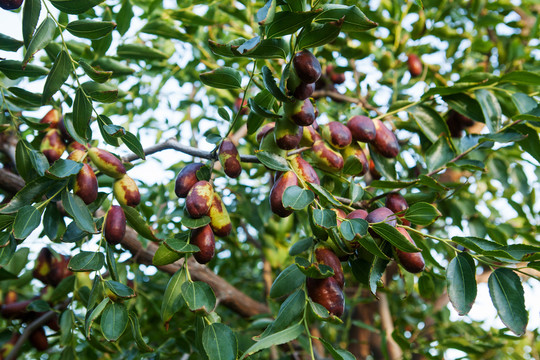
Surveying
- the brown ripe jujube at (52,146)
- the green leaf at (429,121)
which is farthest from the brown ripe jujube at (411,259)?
the brown ripe jujube at (52,146)

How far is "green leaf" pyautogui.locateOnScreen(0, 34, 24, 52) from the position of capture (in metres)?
0.94

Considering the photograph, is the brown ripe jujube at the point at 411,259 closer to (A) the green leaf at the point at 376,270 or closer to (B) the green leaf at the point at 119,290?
(A) the green leaf at the point at 376,270

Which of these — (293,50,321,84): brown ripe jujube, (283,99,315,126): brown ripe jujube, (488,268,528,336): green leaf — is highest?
(293,50,321,84): brown ripe jujube

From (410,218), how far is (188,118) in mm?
1777

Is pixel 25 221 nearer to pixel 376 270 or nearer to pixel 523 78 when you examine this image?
pixel 376 270

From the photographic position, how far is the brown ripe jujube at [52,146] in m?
1.13

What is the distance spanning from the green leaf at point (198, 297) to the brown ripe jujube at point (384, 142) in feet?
1.69

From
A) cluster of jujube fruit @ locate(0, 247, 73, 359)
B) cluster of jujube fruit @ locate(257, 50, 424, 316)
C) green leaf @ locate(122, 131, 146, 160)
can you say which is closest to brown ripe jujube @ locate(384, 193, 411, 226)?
cluster of jujube fruit @ locate(257, 50, 424, 316)

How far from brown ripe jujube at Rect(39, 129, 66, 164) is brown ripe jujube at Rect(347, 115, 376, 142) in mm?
720

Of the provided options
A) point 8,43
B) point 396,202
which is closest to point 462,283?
point 396,202

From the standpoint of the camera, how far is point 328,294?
848mm

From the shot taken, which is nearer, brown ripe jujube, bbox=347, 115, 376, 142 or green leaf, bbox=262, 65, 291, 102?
green leaf, bbox=262, 65, 291, 102

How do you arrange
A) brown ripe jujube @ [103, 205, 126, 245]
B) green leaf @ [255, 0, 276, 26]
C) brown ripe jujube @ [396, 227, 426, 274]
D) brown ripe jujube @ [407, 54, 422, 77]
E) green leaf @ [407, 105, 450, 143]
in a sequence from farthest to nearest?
brown ripe jujube @ [407, 54, 422, 77], green leaf @ [407, 105, 450, 143], brown ripe jujube @ [103, 205, 126, 245], brown ripe jujube @ [396, 227, 426, 274], green leaf @ [255, 0, 276, 26]

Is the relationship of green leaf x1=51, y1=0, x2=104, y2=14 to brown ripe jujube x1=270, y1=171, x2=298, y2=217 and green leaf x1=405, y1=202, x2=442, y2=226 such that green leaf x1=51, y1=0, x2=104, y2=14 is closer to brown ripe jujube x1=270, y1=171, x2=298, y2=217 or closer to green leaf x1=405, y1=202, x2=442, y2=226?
brown ripe jujube x1=270, y1=171, x2=298, y2=217
